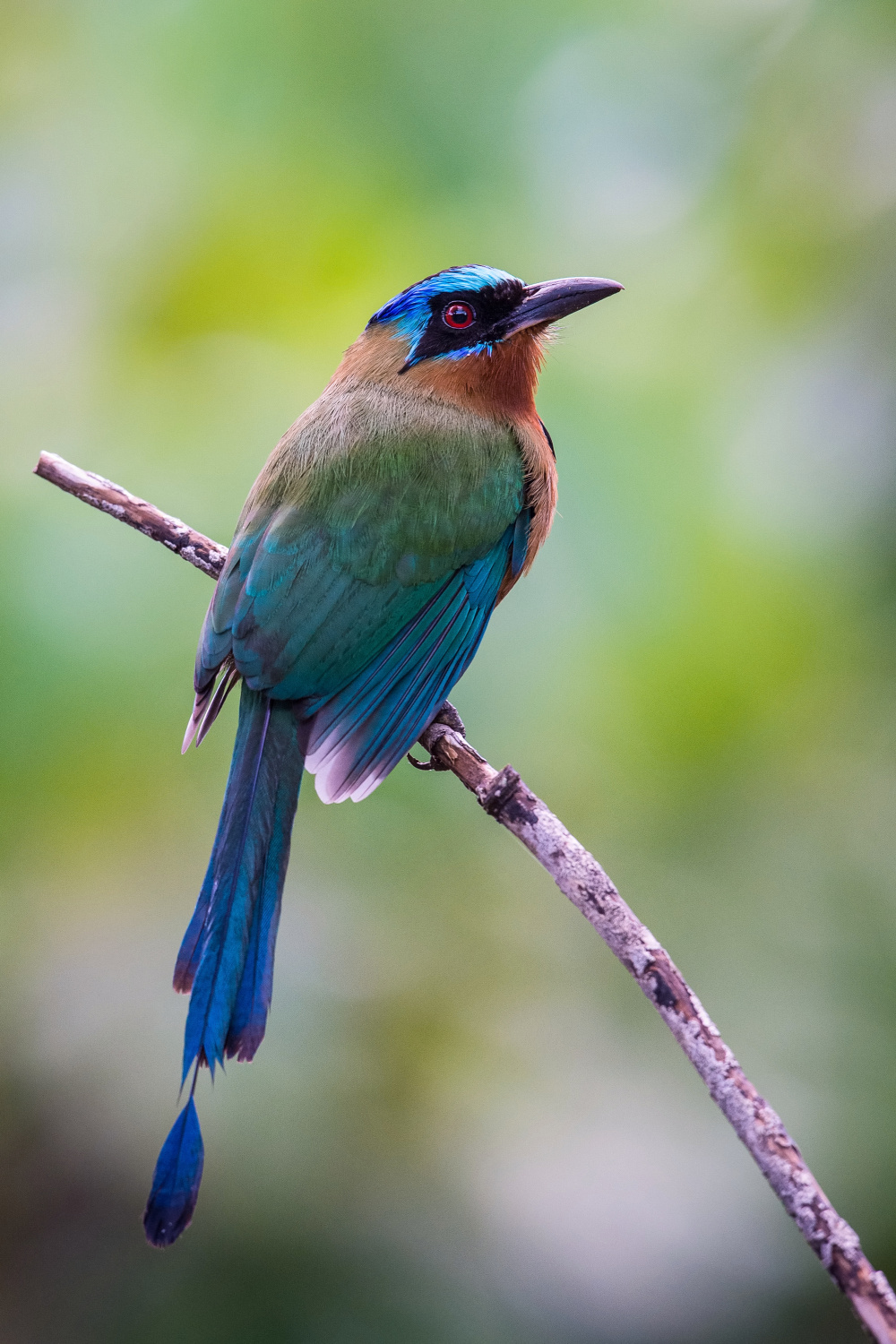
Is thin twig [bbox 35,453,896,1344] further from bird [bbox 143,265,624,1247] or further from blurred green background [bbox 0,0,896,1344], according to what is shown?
blurred green background [bbox 0,0,896,1344]

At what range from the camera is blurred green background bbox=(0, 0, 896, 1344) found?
3.20 m

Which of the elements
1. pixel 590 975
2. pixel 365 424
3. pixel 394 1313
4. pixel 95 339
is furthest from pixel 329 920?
pixel 95 339

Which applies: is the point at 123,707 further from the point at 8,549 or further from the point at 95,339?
the point at 95,339

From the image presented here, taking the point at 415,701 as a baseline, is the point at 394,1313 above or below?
below

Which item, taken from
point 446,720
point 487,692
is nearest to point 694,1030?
point 446,720

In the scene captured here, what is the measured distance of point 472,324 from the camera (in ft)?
9.48

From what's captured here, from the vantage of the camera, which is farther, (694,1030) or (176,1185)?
(176,1185)

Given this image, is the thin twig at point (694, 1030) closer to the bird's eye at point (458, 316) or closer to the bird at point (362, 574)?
the bird at point (362, 574)

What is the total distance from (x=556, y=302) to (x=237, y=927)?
156 centimetres

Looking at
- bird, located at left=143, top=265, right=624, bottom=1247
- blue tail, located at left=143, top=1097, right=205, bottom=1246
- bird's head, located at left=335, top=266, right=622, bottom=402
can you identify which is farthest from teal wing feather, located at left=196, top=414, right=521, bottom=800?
blue tail, located at left=143, top=1097, right=205, bottom=1246

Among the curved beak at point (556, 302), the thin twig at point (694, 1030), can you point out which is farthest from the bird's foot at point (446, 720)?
the curved beak at point (556, 302)

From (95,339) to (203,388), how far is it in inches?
15.9

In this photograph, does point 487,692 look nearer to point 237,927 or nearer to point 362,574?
point 362,574

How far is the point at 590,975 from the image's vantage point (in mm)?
3387
